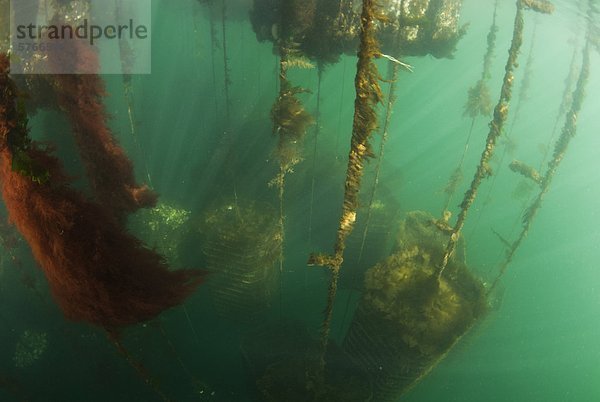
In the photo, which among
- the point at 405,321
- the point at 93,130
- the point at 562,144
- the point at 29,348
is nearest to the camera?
the point at 93,130

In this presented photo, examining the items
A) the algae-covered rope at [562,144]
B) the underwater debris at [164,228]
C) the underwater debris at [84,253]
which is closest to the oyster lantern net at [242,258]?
the underwater debris at [164,228]

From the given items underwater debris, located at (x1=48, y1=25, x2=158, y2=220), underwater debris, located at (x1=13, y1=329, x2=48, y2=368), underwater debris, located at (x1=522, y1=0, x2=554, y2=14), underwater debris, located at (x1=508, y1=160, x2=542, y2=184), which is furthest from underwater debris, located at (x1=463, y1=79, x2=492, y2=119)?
underwater debris, located at (x1=13, y1=329, x2=48, y2=368)

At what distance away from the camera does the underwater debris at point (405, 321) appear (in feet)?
20.3

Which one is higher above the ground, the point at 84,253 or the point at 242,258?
the point at 84,253

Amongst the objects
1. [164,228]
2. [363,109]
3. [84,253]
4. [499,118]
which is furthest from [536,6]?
[164,228]

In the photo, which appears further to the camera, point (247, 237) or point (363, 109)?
point (247, 237)

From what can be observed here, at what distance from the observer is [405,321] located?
20.3 ft

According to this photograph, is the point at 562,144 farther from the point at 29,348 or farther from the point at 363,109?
the point at 29,348

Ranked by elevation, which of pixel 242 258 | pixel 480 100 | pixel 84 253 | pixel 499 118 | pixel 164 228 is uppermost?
pixel 480 100

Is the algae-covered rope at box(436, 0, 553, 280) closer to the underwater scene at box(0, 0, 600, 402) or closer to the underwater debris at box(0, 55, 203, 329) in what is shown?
the underwater scene at box(0, 0, 600, 402)

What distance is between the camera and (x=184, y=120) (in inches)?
888

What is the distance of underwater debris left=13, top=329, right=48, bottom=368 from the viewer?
27.9 ft

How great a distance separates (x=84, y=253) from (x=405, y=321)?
205 inches

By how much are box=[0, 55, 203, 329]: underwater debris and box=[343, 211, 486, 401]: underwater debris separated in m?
3.69
